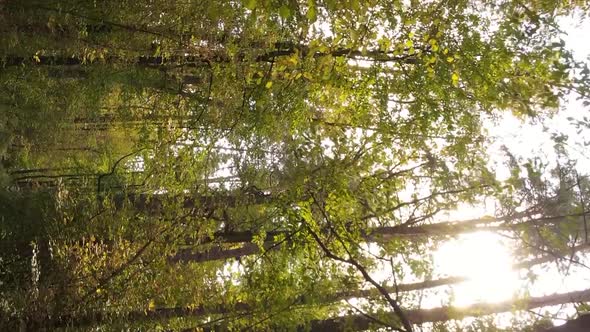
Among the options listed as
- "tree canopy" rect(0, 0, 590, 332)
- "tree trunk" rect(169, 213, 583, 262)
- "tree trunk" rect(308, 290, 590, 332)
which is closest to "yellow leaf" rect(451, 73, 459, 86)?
"tree canopy" rect(0, 0, 590, 332)

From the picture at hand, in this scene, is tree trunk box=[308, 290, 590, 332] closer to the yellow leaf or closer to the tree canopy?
the tree canopy

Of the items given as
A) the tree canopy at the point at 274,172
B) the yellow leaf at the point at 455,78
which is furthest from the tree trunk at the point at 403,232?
the yellow leaf at the point at 455,78

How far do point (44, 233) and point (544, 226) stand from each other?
6.55 m

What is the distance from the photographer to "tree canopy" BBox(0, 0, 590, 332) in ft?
18.7

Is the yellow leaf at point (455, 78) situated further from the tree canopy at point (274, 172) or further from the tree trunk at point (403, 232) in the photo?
the tree trunk at point (403, 232)

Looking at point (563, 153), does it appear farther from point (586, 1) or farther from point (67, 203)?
point (67, 203)

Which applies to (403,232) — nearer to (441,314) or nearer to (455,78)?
(441,314)

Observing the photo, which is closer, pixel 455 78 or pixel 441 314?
pixel 455 78

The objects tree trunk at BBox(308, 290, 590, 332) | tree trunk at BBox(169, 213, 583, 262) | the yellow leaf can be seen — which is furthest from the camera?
tree trunk at BBox(169, 213, 583, 262)

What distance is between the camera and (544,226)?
6.32m

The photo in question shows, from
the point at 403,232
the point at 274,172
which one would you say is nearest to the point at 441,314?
the point at 403,232

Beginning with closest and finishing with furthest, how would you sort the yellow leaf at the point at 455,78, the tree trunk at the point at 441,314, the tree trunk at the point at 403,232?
1. the yellow leaf at the point at 455,78
2. the tree trunk at the point at 441,314
3. the tree trunk at the point at 403,232

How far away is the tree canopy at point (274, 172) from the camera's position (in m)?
5.70

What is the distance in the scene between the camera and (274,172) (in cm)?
765
